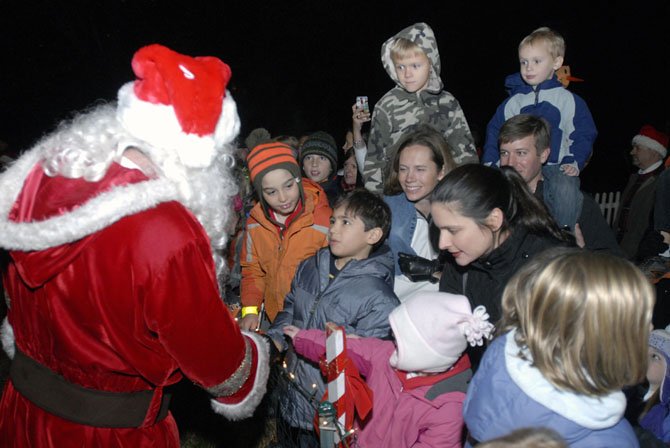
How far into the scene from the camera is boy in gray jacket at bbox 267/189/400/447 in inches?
112

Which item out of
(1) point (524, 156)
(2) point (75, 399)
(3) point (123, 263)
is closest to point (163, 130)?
(3) point (123, 263)

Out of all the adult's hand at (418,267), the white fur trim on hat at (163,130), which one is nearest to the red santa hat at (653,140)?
the adult's hand at (418,267)

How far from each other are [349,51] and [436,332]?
739 inches

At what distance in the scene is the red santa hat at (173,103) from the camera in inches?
70.6

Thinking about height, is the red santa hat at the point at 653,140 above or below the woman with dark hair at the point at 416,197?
below

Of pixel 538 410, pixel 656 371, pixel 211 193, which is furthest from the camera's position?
pixel 656 371

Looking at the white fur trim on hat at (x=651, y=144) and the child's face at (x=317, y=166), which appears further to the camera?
the white fur trim on hat at (x=651, y=144)

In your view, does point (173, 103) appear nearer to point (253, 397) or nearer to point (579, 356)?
point (253, 397)

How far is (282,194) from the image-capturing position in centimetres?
371

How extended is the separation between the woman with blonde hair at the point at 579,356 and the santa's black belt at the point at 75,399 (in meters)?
1.30

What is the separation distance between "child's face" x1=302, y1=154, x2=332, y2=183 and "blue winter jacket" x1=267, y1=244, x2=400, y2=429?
2.33 metres

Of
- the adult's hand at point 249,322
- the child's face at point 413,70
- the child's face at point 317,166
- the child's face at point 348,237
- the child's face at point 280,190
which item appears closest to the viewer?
the child's face at point 348,237

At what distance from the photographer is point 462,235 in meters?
2.62

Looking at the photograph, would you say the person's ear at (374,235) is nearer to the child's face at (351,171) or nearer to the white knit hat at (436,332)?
the white knit hat at (436,332)
